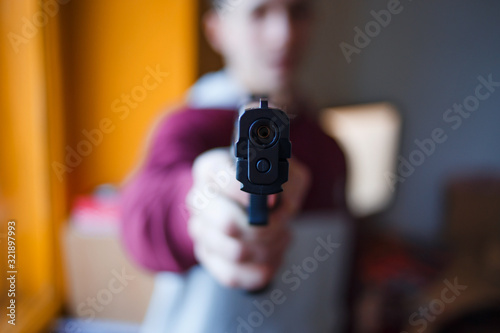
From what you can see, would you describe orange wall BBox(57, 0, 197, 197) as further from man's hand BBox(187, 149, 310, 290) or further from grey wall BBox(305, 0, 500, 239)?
man's hand BBox(187, 149, 310, 290)

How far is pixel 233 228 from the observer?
→ 25 cm

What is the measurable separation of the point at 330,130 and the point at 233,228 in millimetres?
448

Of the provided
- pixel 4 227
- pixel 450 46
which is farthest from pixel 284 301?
pixel 450 46

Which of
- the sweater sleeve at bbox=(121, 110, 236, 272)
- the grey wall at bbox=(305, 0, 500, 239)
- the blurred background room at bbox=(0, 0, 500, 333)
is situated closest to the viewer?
the sweater sleeve at bbox=(121, 110, 236, 272)

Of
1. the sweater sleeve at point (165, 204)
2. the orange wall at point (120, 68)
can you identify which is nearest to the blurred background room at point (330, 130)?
the orange wall at point (120, 68)

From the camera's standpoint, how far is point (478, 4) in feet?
3.61

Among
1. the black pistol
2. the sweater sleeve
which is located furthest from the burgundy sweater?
the black pistol

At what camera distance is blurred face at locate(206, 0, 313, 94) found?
1.44 feet

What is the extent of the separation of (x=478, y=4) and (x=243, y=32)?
0.95 meters

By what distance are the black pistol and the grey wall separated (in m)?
0.97

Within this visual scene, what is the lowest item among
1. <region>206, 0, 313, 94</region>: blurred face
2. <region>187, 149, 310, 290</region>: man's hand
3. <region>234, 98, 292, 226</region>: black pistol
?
<region>187, 149, 310, 290</region>: man's hand

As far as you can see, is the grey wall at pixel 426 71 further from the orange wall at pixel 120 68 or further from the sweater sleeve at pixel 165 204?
the sweater sleeve at pixel 165 204

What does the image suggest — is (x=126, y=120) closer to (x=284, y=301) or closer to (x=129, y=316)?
(x=129, y=316)

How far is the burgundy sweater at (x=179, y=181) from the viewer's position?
312 millimetres
